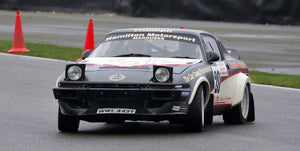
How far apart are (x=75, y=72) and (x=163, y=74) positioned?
96 cm

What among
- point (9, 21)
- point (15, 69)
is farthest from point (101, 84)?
point (9, 21)

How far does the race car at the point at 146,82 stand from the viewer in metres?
8.20

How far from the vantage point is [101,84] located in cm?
822

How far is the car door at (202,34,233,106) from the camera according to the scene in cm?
936

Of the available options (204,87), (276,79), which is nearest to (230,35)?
(276,79)

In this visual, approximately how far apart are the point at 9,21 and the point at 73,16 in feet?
25.5

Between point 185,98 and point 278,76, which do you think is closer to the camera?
point 185,98

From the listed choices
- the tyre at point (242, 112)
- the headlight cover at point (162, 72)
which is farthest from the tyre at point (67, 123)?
the tyre at point (242, 112)

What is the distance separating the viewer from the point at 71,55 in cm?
2031

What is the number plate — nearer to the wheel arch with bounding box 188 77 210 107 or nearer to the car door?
the wheel arch with bounding box 188 77 210 107

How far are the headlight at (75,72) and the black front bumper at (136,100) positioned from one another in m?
0.14

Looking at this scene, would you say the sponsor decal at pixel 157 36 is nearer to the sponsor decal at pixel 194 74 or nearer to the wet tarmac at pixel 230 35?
the sponsor decal at pixel 194 74

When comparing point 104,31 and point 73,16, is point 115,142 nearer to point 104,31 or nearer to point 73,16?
point 104,31

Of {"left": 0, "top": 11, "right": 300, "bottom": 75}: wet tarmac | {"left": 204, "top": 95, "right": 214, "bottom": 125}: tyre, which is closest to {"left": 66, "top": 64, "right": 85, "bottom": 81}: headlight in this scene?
{"left": 204, "top": 95, "right": 214, "bottom": 125}: tyre
